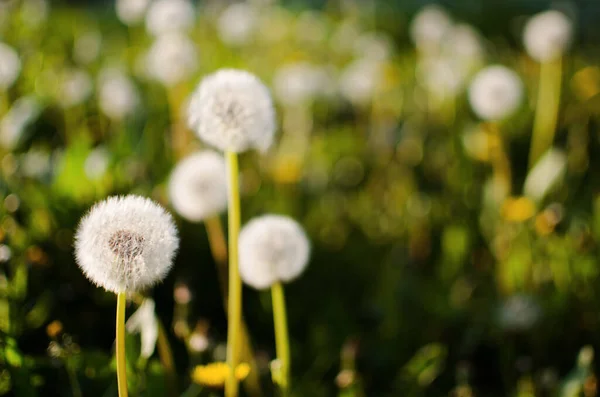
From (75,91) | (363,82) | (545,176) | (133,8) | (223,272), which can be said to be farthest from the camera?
(363,82)

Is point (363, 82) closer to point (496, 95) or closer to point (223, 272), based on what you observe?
point (496, 95)

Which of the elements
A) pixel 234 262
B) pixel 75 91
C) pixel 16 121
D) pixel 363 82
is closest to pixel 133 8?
pixel 75 91

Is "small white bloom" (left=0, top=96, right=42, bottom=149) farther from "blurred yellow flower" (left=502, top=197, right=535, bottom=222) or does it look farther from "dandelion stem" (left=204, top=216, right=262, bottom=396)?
"blurred yellow flower" (left=502, top=197, right=535, bottom=222)

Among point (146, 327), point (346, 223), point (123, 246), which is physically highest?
point (123, 246)

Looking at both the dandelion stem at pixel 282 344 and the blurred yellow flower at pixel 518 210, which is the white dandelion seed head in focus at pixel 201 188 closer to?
the dandelion stem at pixel 282 344

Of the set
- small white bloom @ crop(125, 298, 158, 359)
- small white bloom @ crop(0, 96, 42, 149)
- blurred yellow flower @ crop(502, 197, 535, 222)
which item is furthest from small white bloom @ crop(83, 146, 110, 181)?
blurred yellow flower @ crop(502, 197, 535, 222)

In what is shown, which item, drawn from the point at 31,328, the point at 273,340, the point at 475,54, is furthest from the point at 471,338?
the point at 475,54

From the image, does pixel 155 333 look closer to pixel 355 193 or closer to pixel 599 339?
pixel 599 339
